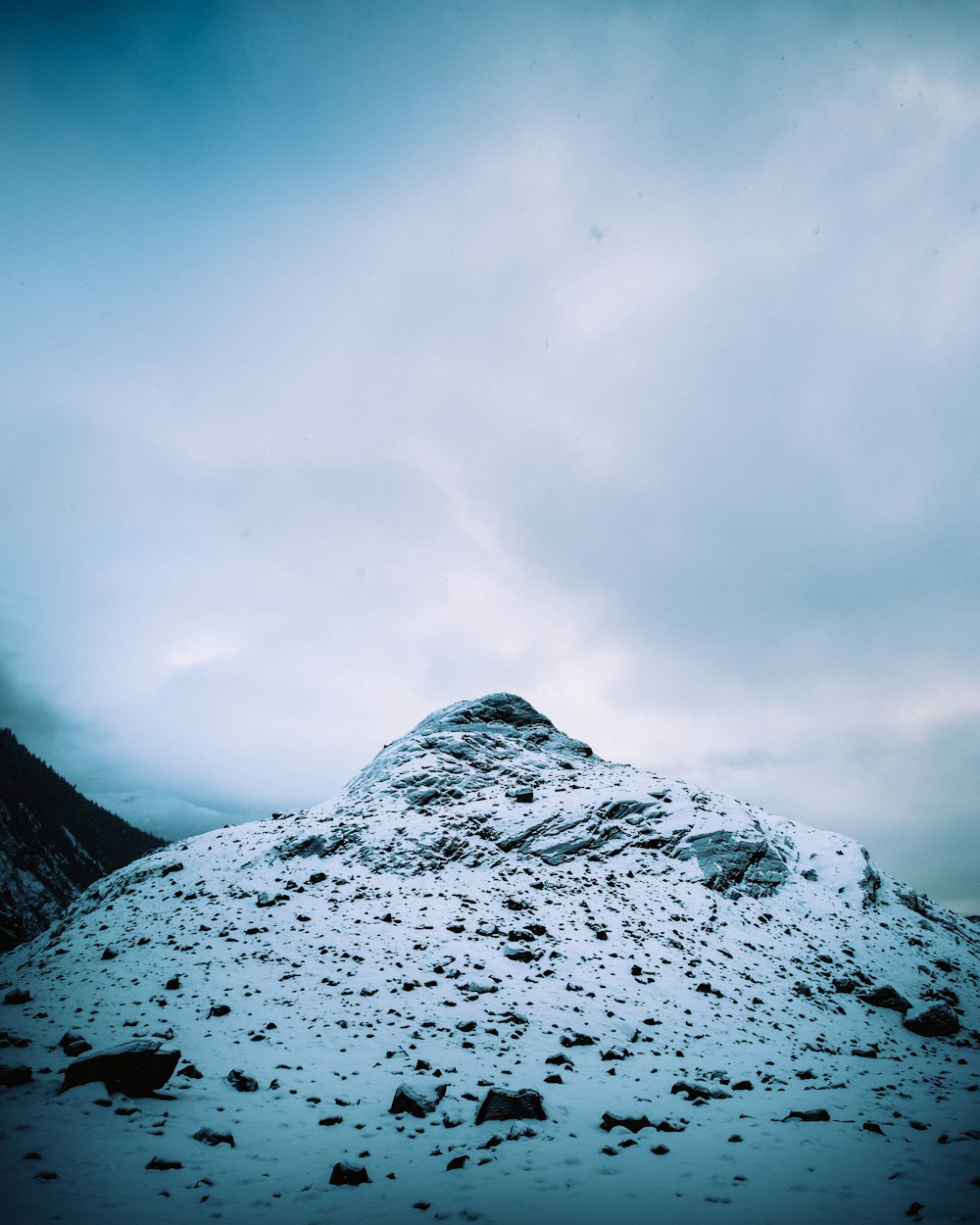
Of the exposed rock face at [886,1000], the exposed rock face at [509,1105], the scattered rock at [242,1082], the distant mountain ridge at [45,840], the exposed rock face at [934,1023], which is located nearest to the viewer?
the exposed rock face at [509,1105]

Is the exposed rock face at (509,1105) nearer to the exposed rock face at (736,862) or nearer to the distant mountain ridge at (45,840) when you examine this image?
the exposed rock face at (736,862)

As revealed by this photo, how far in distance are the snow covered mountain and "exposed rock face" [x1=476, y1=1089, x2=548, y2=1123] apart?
65 millimetres

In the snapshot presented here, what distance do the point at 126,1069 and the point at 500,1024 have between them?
10.2 m

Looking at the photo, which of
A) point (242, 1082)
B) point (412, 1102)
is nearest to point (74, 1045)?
point (242, 1082)

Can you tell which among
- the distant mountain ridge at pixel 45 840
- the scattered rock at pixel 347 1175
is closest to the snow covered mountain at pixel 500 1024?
the scattered rock at pixel 347 1175

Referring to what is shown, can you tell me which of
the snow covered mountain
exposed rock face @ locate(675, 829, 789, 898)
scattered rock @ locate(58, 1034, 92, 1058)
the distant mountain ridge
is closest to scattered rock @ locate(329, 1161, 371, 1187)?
the snow covered mountain

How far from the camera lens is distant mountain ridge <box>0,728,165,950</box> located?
97.4m

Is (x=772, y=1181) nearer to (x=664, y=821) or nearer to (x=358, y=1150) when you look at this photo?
(x=358, y=1150)

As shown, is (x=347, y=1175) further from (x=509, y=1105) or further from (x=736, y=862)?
(x=736, y=862)

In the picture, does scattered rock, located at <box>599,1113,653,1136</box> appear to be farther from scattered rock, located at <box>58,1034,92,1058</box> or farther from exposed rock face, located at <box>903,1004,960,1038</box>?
exposed rock face, located at <box>903,1004,960,1038</box>

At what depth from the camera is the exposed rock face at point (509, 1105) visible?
1120 cm

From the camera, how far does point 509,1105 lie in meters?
11.4

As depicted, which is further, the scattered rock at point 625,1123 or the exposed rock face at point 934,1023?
the exposed rock face at point 934,1023

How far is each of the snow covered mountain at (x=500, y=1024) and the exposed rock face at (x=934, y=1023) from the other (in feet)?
0.37
